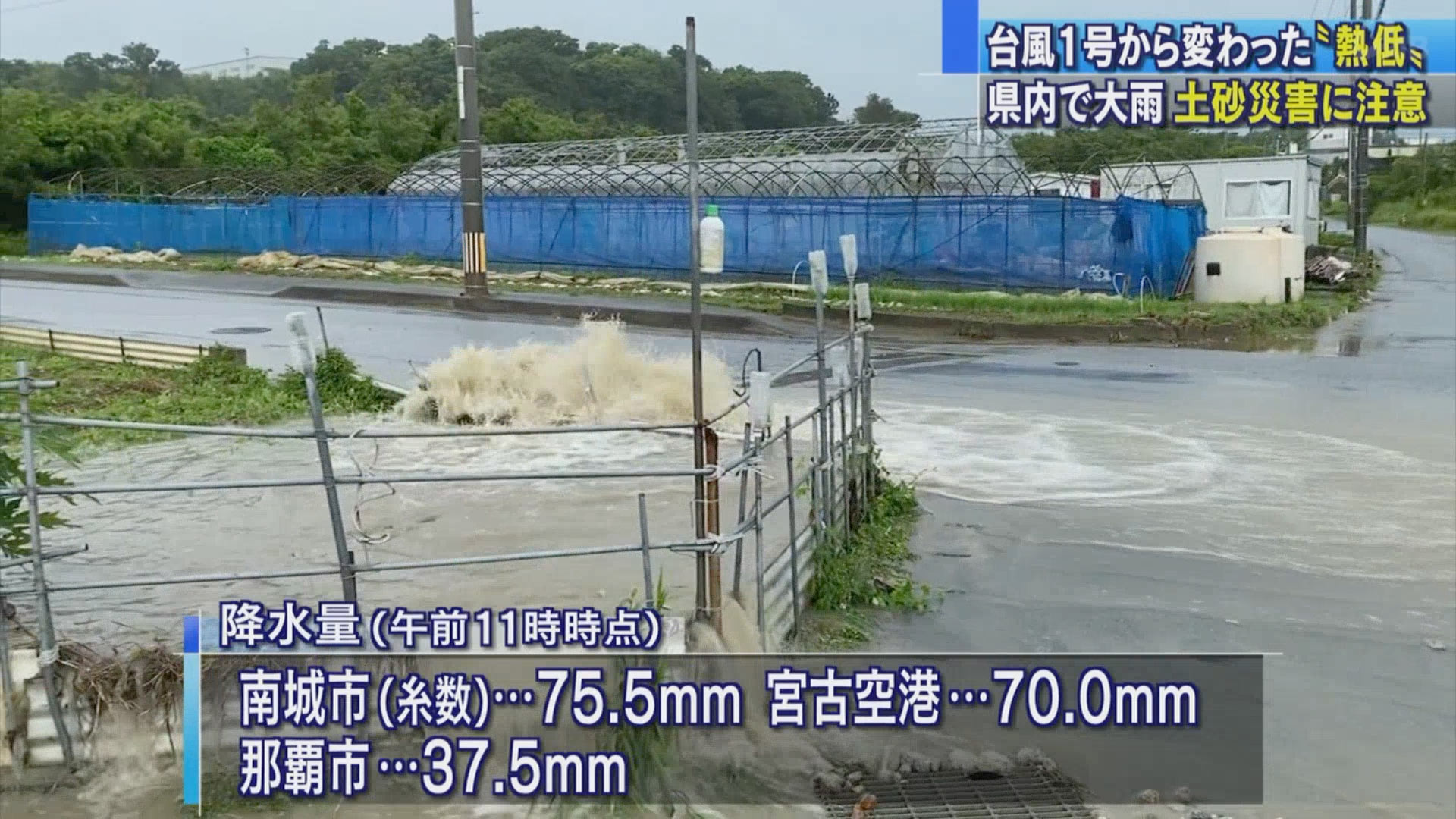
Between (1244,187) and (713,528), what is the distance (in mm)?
30617

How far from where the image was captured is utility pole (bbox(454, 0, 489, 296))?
2495 centimetres

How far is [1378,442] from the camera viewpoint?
12117mm

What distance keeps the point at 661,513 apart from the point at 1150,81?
536 inches

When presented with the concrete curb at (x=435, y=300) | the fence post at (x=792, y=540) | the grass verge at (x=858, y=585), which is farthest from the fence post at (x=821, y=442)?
the concrete curb at (x=435, y=300)

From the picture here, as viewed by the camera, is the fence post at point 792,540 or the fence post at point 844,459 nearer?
the fence post at point 792,540

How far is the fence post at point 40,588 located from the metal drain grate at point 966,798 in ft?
9.16

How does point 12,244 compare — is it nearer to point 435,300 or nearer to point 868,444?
point 435,300

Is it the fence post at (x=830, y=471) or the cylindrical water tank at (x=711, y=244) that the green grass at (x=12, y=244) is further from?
the cylindrical water tank at (x=711, y=244)

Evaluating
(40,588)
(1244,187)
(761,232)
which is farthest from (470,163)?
(40,588)

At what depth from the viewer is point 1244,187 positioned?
32.8 m

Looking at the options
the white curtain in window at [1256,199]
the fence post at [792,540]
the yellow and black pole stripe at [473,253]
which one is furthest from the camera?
the white curtain in window at [1256,199]

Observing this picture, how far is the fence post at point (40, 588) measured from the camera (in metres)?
4.78

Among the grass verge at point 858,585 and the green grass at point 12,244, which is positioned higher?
the green grass at point 12,244

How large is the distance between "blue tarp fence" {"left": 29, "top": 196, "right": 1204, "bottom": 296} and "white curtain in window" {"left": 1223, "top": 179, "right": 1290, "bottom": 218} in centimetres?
603
